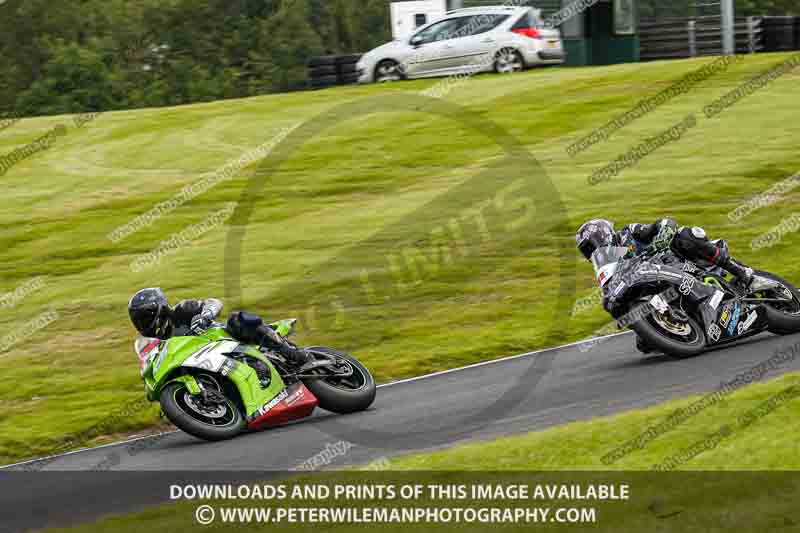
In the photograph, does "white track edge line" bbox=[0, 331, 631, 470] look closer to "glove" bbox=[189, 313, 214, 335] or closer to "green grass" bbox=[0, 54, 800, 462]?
"green grass" bbox=[0, 54, 800, 462]

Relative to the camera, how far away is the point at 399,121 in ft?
91.9

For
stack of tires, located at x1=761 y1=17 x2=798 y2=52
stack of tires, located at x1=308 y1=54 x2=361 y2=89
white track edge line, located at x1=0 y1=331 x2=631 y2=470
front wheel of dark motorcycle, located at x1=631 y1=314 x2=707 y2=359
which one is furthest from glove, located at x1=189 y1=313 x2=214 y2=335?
stack of tires, located at x1=761 y1=17 x2=798 y2=52

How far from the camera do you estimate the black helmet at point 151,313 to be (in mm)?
11219

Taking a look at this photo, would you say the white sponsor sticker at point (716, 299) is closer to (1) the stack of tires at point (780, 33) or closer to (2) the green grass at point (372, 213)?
(2) the green grass at point (372, 213)

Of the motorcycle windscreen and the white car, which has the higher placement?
the white car

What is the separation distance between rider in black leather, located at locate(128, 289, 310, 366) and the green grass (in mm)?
2236

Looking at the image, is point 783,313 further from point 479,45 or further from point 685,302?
point 479,45

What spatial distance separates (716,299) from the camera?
1137cm

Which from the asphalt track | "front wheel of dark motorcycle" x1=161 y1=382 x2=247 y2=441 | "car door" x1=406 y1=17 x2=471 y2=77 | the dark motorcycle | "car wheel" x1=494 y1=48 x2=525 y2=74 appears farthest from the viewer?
"car wheel" x1=494 y1=48 x2=525 y2=74

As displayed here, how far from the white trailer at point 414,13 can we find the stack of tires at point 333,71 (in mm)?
4492

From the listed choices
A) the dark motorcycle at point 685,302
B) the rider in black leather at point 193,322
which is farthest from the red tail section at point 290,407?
Answer: the dark motorcycle at point 685,302

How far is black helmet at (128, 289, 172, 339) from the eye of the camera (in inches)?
442

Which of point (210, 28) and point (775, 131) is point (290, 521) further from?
point (210, 28)

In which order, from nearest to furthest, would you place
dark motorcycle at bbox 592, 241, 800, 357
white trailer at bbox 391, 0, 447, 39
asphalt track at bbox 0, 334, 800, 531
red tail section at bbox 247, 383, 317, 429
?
asphalt track at bbox 0, 334, 800, 531
red tail section at bbox 247, 383, 317, 429
dark motorcycle at bbox 592, 241, 800, 357
white trailer at bbox 391, 0, 447, 39
